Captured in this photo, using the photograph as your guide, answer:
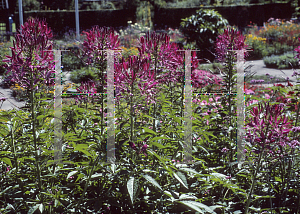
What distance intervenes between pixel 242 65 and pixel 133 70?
1070 millimetres

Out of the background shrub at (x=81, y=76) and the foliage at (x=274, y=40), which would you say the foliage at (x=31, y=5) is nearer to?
the foliage at (x=274, y=40)

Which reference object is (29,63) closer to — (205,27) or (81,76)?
(81,76)

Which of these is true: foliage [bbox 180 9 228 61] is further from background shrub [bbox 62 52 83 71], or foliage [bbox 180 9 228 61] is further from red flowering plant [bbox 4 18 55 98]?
red flowering plant [bbox 4 18 55 98]

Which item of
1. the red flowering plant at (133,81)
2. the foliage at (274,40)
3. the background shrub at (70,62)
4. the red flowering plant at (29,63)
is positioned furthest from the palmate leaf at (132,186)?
the foliage at (274,40)

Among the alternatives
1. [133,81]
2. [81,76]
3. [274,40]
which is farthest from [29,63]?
[274,40]

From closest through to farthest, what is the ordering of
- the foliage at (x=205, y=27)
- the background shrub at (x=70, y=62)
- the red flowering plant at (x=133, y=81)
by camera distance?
1. the red flowering plant at (x=133, y=81)
2. the background shrub at (x=70, y=62)
3. the foliage at (x=205, y=27)

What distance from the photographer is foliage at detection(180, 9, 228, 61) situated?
1118 centimetres

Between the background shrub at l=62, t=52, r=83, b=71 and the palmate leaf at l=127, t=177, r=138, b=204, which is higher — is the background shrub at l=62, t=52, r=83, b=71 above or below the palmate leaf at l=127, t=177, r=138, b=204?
above

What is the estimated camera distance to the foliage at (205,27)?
1118cm

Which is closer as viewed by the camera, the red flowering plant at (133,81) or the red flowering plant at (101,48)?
the red flowering plant at (133,81)

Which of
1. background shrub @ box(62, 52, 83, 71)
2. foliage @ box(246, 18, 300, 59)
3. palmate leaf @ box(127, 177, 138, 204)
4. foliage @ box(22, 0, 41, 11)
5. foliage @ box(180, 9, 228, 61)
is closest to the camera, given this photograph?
palmate leaf @ box(127, 177, 138, 204)

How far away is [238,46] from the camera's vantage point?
7.42 ft

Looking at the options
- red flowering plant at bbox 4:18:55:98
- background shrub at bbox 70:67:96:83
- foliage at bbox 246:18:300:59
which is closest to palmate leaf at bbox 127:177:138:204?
red flowering plant at bbox 4:18:55:98

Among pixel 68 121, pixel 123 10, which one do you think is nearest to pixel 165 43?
pixel 68 121
